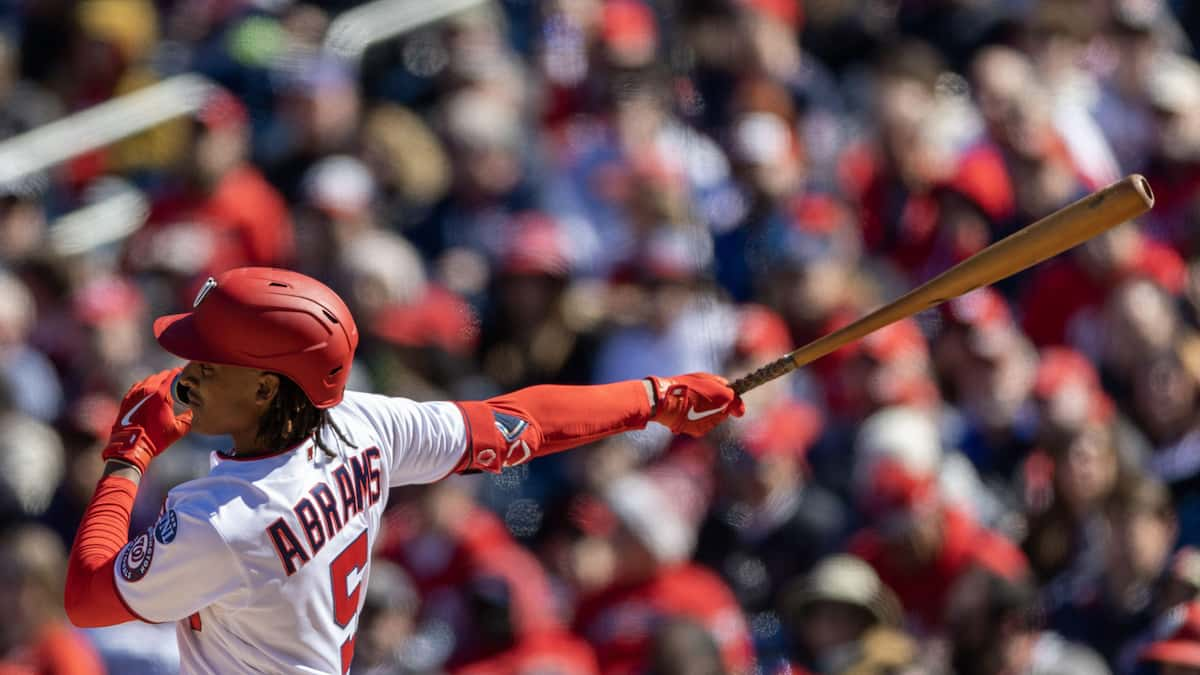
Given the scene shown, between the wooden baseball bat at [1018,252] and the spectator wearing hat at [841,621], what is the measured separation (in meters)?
1.73

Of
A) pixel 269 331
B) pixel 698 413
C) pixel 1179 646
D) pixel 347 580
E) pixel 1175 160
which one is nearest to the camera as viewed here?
pixel 269 331

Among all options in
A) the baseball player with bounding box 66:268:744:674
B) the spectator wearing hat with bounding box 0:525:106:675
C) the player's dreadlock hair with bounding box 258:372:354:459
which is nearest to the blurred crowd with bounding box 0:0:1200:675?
the spectator wearing hat with bounding box 0:525:106:675

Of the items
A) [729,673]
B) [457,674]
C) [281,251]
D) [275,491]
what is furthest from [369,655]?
[275,491]

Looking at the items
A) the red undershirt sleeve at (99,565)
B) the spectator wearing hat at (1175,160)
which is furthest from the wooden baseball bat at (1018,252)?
the spectator wearing hat at (1175,160)

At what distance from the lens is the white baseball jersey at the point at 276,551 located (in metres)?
3.36

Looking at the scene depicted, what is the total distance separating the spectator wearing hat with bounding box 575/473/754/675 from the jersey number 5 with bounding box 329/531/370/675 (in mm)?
1963

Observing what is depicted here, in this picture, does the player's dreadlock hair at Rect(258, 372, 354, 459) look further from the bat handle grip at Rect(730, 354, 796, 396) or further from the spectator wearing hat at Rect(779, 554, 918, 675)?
the spectator wearing hat at Rect(779, 554, 918, 675)

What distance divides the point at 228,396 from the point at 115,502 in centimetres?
32

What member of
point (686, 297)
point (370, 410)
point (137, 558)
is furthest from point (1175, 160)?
point (137, 558)

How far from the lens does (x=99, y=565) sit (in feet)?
11.3

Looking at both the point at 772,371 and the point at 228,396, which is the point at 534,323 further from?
the point at 228,396

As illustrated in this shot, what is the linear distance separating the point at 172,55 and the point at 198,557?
4.34 metres

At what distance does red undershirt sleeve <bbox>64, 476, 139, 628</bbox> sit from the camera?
342 centimetres

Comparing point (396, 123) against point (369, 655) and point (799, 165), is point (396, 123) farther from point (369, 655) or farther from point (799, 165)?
point (369, 655)
